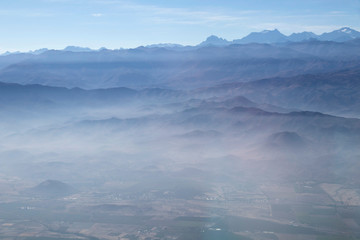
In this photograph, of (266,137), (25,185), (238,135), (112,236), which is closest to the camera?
(112,236)

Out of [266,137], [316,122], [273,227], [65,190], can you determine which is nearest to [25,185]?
[65,190]

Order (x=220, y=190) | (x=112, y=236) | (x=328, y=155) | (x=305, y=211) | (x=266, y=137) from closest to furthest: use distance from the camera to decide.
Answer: (x=112, y=236) < (x=305, y=211) < (x=220, y=190) < (x=328, y=155) < (x=266, y=137)

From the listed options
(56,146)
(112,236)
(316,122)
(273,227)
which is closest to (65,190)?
(112,236)

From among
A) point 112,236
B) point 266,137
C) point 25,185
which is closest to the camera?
point 112,236

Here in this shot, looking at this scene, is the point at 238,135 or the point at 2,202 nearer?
the point at 2,202

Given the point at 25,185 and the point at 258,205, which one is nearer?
the point at 258,205

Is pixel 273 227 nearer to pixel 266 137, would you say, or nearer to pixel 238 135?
pixel 266 137

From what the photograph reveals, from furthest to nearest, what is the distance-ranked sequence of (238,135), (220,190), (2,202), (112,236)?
(238,135)
(220,190)
(2,202)
(112,236)

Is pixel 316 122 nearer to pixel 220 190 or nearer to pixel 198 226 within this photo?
pixel 220 190
